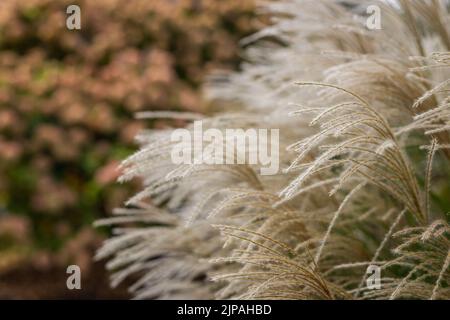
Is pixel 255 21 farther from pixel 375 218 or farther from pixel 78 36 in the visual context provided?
pixel 375 218

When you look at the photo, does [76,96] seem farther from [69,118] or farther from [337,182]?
[337,182]

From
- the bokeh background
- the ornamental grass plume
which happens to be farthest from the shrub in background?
the ornamental grass plume

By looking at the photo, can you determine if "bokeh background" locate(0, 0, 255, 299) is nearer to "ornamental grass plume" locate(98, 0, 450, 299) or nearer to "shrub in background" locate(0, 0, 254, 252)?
"shrub in background" locate(0, 0, 254, 252)

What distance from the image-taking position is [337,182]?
6.26 feet

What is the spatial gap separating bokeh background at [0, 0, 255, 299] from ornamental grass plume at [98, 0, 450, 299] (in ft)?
5.56

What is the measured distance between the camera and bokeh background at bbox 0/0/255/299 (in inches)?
151

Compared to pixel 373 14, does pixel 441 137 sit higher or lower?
lower

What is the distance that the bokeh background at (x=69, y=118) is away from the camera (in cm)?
384

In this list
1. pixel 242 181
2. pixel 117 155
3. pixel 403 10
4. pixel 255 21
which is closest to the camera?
pixel 242 181

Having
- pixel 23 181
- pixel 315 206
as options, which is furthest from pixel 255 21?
pixel 315 206

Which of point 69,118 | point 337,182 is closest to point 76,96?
point 69,118

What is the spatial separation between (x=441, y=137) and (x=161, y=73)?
8.80ft

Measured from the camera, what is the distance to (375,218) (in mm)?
A: 1927

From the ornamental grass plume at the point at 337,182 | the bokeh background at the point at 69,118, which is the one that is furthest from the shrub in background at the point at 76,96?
the ornamental grass plume at the point at 337,182
